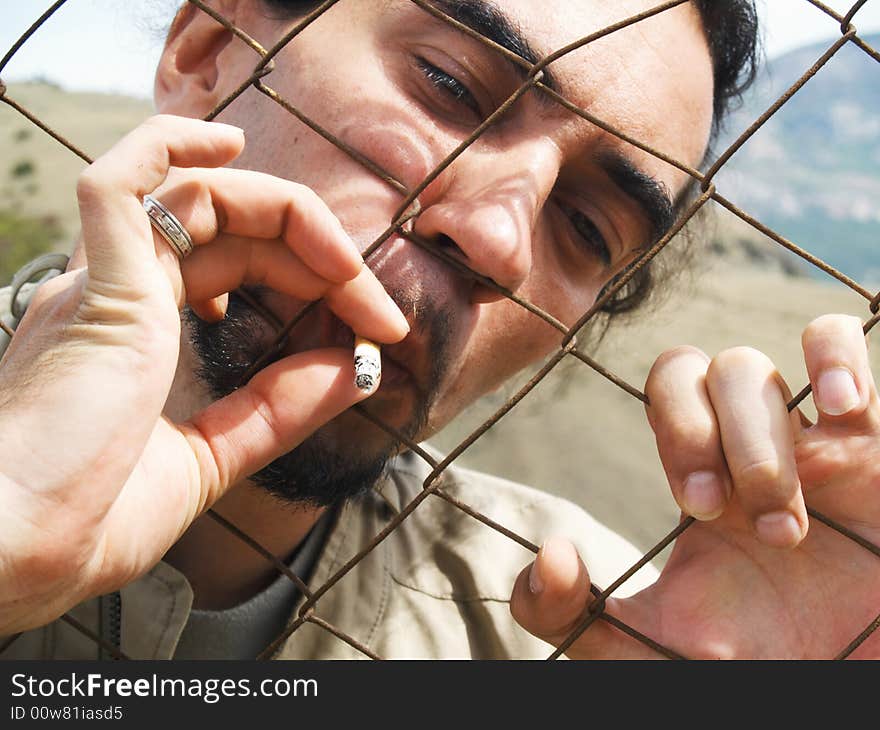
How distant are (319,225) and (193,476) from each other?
325 mm

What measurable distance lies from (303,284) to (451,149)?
0.34 metres

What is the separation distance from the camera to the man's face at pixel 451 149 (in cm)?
114

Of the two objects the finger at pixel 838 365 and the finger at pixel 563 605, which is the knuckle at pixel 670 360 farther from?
the finger at pixel 563 605

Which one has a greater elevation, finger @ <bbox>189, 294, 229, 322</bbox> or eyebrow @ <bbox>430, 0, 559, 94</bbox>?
eyebrow @ <bbox>430, 0, 559, 94</bbox>

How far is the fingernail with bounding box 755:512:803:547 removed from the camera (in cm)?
98

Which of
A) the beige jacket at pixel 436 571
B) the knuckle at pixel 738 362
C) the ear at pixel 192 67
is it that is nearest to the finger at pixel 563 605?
the knuckle at pixel 738 362

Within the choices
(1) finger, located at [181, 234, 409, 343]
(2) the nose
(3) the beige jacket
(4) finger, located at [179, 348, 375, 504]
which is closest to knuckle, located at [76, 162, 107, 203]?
(1) finger, located at [181, 234, 409, 343]

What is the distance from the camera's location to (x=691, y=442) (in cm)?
Result: 100

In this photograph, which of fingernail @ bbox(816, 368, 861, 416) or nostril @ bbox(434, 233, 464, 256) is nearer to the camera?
fingernail @ bbox(816, 368, 861, 416)

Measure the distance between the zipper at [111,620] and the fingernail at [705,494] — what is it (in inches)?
36.8

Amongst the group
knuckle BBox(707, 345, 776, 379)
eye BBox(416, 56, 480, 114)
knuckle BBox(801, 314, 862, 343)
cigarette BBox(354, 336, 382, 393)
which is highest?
eye BBox(416, 56, 480, 114)

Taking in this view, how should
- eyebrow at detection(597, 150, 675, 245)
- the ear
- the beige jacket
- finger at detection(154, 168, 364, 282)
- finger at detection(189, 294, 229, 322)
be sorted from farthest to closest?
the beige jacket < the ear < eyebrow at detection(597, 150, 675, 245) < finger at detection(189, 294, 229, 322) < finger at detection(154, 168, 364, 282)

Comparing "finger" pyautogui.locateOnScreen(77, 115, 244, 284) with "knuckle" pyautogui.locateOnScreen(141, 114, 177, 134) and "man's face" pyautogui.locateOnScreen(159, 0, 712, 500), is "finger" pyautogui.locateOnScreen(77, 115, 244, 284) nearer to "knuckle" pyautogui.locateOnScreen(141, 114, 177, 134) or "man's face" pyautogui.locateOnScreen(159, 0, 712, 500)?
"knuckle" pyautogui.locateOnScreen(141, 114, 177, 134)

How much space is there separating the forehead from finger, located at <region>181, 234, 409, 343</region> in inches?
18.6
